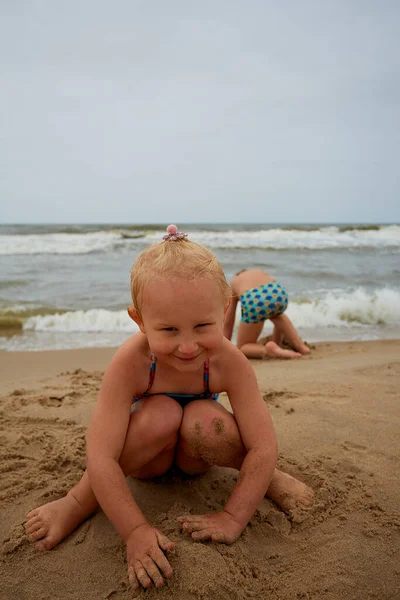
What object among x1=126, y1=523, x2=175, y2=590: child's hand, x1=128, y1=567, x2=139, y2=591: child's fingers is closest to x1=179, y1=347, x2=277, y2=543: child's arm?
x1=126, y1=523, x2=175, y2=590: child's hand

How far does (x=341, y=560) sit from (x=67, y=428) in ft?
5.40

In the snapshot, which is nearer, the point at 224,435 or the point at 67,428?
the point at 224,435

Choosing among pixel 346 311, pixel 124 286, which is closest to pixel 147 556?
pixel 346 311

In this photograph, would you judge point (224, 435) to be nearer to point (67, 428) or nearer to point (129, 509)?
point (129, 509)

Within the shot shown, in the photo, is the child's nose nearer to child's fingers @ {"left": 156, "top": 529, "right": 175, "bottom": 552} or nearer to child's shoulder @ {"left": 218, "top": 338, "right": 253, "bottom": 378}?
child's shoulder @ {"left": 218, "top": 338, "right": 253, "bottom": 378}

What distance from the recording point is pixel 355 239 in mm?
19672

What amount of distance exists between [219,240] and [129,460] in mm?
16595

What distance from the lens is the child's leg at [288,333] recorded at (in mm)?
5047

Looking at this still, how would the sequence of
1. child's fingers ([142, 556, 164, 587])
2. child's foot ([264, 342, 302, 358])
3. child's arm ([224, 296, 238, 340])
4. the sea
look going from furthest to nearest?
1. the sea
2. child's arm ([224, 296, 238, 340])
3. child's foot ([264, 342, 302, 358])
4. child's fingers ([142, 556, 164, 587])

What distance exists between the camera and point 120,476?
1684 millimetres

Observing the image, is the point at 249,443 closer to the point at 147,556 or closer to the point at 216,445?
the point at 216,445

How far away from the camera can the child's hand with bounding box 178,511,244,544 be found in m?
1.61

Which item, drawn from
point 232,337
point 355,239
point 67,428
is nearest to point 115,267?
point 232,337

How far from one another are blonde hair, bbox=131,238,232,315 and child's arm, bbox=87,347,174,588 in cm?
32
